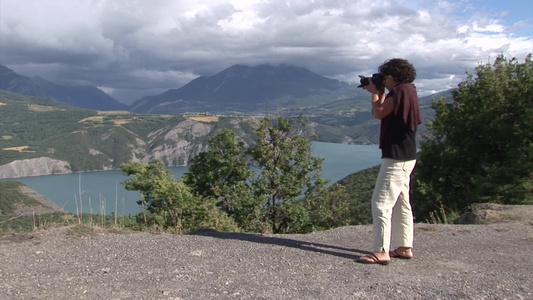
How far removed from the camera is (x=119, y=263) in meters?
4.31

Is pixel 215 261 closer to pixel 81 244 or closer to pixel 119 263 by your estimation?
pixel 119 263

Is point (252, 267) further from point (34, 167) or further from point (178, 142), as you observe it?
point (178, 142)

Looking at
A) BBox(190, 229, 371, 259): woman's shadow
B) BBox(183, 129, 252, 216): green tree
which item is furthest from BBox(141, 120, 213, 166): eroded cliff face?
BBox(190, 229, 371, 259): woman's shadow

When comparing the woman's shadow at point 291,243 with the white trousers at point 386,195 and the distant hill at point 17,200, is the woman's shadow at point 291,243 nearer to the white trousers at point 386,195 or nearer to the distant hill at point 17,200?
the white trousers at point 386,195

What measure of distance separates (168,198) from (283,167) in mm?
5199

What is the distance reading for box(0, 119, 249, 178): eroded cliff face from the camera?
127294 millimetres

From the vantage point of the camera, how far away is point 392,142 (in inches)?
175

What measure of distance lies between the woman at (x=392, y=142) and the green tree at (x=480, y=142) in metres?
9.40

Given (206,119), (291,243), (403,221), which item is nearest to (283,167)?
(291,243)

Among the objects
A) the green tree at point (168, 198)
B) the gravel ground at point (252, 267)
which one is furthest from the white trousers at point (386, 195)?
the green tree at point (168, 198)

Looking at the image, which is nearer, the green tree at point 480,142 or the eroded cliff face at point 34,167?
the green tree at point 480,142

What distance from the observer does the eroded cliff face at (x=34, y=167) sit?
121 metres

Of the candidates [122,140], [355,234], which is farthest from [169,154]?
[355,234]

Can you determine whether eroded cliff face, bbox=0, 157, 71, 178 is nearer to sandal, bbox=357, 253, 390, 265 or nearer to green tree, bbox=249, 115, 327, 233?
green tree, bbox=249, 115, 327, 233
